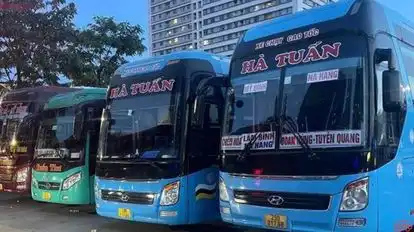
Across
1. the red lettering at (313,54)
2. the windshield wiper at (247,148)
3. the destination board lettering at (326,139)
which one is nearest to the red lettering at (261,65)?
the red lettering at (313,54)

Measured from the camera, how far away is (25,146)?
1252 cm

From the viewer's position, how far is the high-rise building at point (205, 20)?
88688mm

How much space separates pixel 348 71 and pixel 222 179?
219 centimetres

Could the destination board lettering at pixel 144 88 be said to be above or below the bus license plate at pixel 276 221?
above

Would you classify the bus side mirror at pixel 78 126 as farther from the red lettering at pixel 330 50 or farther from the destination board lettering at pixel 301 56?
the red lettering at pixel 330 50

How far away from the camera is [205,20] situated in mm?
99938

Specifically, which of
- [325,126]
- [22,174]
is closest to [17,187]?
[22,174]

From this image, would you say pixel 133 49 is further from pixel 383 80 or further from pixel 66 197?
pixel 383 80

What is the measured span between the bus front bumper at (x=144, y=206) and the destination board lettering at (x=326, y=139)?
88.6 inches

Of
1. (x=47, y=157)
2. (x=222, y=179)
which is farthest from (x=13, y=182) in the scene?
(x=222, y=179)

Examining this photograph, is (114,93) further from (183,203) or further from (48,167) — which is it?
(48,167)

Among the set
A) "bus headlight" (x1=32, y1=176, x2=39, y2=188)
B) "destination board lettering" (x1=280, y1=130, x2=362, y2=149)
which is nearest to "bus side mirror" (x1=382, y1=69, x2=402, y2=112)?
"destination board lettering" (x1=280, y1=130, x2=362, y2=149)

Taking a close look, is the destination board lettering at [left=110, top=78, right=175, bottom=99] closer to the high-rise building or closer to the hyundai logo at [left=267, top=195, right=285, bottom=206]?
the hyundai logo at [left=267, top=195, right=285, bottom=206]

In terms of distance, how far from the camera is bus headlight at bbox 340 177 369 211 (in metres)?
5.48
